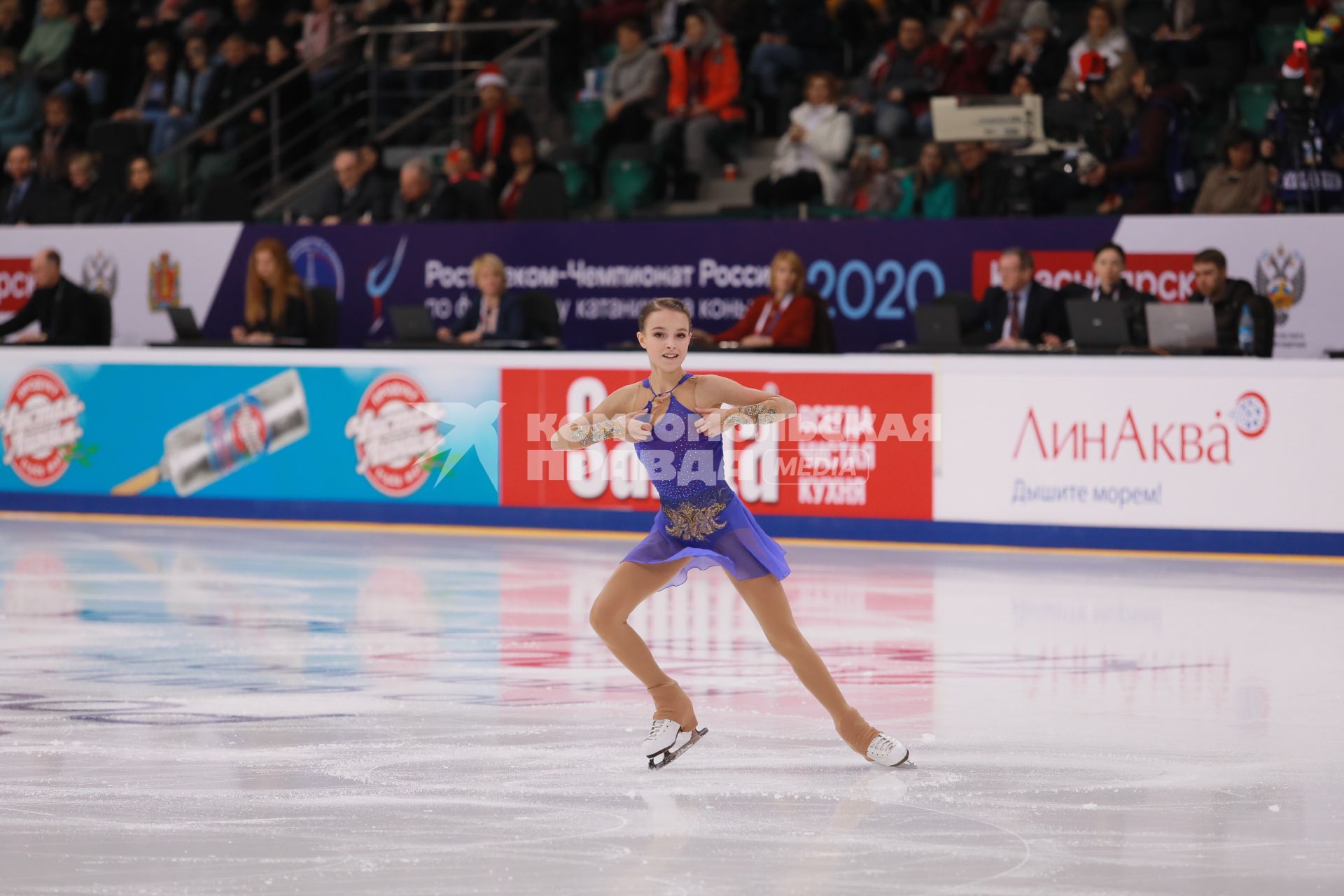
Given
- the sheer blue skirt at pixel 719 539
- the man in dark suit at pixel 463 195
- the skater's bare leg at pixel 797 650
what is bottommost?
the skater's bare leg at pixel 797 650

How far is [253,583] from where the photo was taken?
11.1 meters

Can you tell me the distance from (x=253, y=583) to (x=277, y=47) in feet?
33.7

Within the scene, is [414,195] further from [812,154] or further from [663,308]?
[663,308]

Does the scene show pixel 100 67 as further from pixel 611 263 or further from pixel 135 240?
pixel 611 263

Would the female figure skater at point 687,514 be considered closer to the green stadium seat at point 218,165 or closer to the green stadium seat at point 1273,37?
the green stadium seat at point 1273,37

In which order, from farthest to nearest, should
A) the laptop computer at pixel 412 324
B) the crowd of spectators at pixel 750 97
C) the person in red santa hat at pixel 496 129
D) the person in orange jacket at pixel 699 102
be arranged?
the person in red santa hat at pixel 496 129 → the person in orange jacket at pixel 699 102 → the laptop computer at pixel 412 324 → the crowd of spectators at pixel 750 97

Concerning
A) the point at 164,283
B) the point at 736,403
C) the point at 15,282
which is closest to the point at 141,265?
the point at 164,283

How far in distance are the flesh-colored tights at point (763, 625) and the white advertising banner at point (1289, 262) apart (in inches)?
353

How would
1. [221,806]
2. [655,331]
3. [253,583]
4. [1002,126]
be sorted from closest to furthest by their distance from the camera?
[221,806], [655,331], [253,583], [1002,126]

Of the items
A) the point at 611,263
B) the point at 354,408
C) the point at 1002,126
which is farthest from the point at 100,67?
the point at 1002,126

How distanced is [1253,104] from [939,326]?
4.14 m

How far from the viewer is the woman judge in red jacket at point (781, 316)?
1412cm

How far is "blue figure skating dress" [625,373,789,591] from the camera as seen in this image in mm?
6215

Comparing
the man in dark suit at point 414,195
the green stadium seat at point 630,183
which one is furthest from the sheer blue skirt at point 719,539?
the man in dark suit at point 414,195
